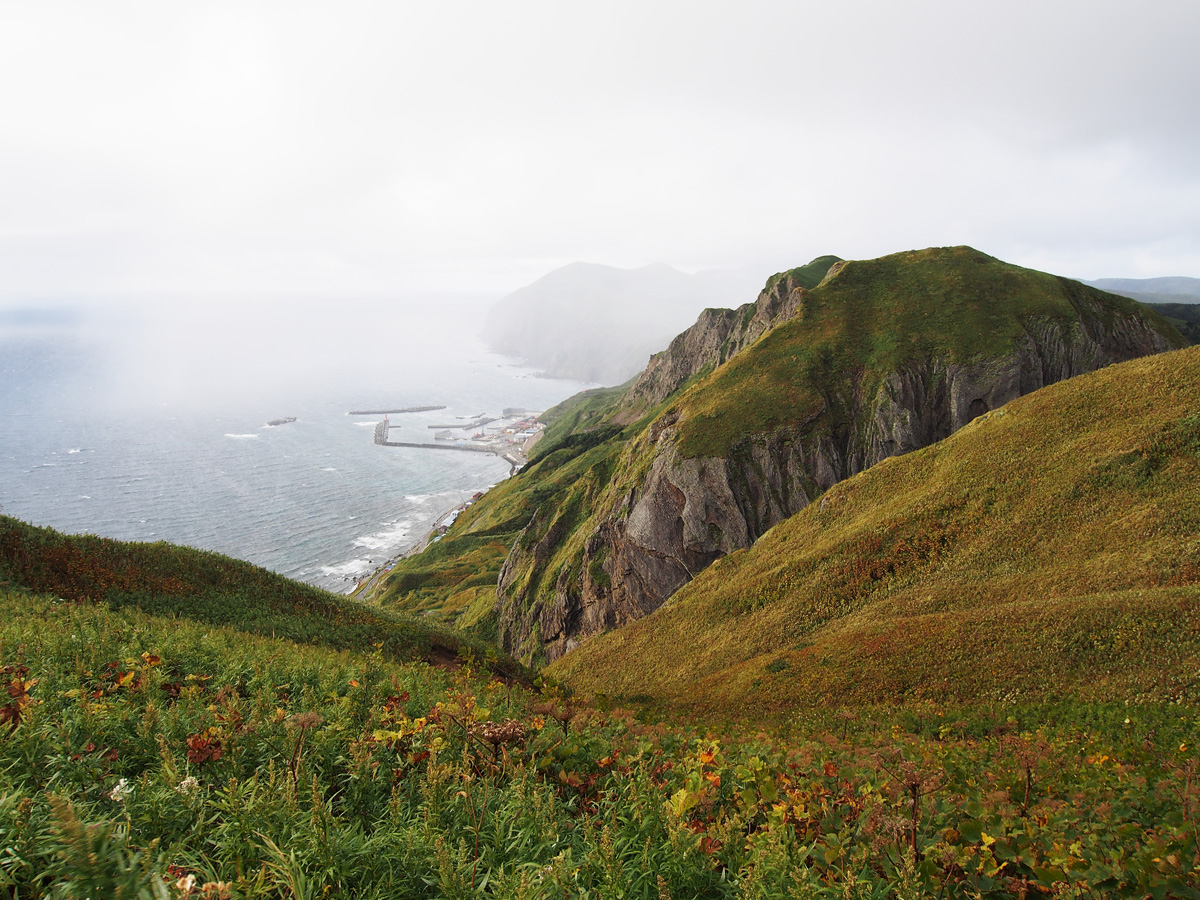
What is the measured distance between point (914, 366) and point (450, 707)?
2584 inches

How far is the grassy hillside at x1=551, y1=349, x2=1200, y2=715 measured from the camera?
71.8 ft

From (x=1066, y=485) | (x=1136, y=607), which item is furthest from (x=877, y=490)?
(x=1136, y=607)

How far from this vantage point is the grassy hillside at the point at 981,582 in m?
21.9

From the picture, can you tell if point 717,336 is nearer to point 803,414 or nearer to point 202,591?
point 803,414

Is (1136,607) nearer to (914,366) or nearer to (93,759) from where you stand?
(93,759)

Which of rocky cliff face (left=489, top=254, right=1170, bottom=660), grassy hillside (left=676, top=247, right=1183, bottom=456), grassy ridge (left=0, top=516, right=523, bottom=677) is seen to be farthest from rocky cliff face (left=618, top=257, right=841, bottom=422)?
grassy ridge (left=0, top=516, right=523, bottom=677)

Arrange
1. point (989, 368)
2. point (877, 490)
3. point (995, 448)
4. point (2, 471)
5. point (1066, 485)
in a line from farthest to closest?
point (2, 471) < point (989, 368) < point (877, 490) < point (995, 448) < point (1066, 485)

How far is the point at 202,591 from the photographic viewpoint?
85.4 feet

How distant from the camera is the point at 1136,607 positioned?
2206 centimetres

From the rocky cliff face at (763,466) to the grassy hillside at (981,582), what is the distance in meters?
11.5

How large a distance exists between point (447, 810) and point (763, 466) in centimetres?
5407

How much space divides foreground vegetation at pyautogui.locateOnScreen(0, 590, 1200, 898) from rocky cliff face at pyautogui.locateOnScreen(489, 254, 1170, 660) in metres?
44.9

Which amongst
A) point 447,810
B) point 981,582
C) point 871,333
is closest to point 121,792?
point 447,810

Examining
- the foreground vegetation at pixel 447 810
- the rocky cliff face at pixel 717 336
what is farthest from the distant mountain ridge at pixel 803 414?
the foreground vegetation at pixel 447 810
